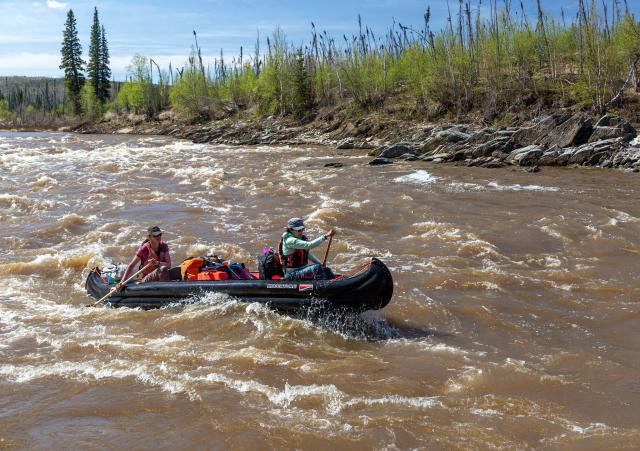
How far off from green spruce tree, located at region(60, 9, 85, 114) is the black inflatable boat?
71837 mm

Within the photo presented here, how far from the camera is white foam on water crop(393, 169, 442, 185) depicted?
19.4 m

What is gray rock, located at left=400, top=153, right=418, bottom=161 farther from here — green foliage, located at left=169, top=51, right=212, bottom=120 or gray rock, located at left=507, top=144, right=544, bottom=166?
green foliage, located at left=169, top=51, right=212, bottom=120

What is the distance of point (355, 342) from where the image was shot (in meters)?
6.98

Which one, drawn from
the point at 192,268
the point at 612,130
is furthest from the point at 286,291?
the point at 612,130

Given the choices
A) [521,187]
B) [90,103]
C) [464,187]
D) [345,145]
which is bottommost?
[521,187]

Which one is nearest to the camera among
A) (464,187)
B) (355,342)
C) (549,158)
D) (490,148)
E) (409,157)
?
(355,342)

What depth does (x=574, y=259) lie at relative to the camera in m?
10.2

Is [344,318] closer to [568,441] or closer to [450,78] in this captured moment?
[568,441]

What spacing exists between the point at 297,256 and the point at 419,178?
13260 millimetres

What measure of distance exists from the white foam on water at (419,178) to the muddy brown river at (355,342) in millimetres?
4239

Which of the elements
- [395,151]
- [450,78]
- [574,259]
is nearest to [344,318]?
[574,259]

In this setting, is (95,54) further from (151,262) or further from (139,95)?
(151,262)

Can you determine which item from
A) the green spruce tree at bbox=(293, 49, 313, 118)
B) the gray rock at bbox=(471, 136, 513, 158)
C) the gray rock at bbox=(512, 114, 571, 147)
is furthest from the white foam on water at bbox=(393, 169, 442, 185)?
the green spruce tree at bbox=(293, 49, 313, 118)

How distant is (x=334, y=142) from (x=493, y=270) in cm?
2773
